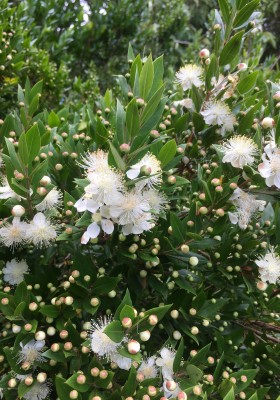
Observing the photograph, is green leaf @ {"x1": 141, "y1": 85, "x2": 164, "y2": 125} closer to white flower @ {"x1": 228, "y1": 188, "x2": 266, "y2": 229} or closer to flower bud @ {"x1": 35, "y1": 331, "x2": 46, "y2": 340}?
white flower @ {"x1": 228, "y1": 188, "x2": 266, "y2": 229}

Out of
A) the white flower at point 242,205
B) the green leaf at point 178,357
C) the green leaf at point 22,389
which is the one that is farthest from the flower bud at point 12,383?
the white flower at point 242,205

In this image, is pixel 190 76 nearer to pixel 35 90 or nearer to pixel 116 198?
pixel 35 90

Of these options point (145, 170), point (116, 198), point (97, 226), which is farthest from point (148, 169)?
point (97, 226)

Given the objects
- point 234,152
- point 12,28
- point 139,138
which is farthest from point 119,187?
point 12,28

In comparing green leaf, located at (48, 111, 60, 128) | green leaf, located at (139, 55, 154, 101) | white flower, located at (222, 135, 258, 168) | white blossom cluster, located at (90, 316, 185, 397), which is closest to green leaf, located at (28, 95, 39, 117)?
green leaf, located at (48, 111, 60, 128)

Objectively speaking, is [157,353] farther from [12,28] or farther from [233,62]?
[12,28]

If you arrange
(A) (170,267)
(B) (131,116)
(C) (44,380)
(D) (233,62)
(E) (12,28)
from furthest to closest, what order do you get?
1. (E) (12,28)
2. (D) (233,62)
3. (A) (170,267)
4. (C) (44,380)
5. (B) (131,116)

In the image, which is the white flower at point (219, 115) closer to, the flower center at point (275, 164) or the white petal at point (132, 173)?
the flower center at point (275, 164)
